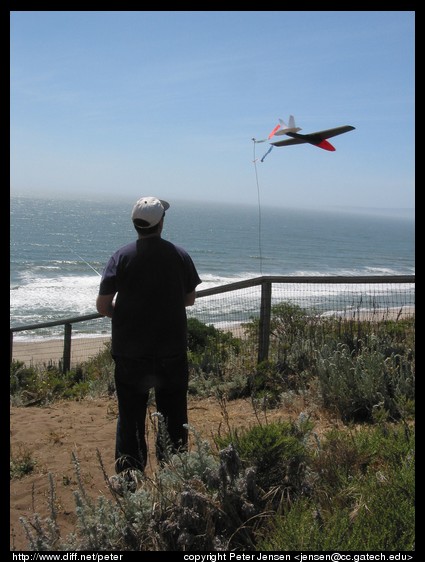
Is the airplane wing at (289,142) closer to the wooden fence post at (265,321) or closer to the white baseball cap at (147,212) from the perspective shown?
the white baseball cap at (147,212)

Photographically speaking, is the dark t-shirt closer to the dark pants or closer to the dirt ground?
the dark pants

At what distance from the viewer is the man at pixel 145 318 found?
3641mm

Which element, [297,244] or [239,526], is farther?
[297,244]

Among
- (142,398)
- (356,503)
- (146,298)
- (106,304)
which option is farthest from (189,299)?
(356,503)

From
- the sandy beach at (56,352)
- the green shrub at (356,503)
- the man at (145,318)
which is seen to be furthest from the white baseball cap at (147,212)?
the sandy beach at (56,352)

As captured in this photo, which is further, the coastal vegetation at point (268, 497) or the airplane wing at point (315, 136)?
the airplane wing at point (315, 136)

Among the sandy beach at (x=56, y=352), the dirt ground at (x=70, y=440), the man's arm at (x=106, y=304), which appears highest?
the man's arm at (x=106, y=304)

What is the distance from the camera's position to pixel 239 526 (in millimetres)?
2930

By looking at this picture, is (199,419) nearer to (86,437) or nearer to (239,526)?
(86,437)

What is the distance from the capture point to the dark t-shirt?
363 centimetres

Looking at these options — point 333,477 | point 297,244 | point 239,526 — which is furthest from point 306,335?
point 297,244

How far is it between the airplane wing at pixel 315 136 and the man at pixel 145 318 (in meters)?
1.41

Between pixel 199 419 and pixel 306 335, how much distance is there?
203cm

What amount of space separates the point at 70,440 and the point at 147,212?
2.42m
